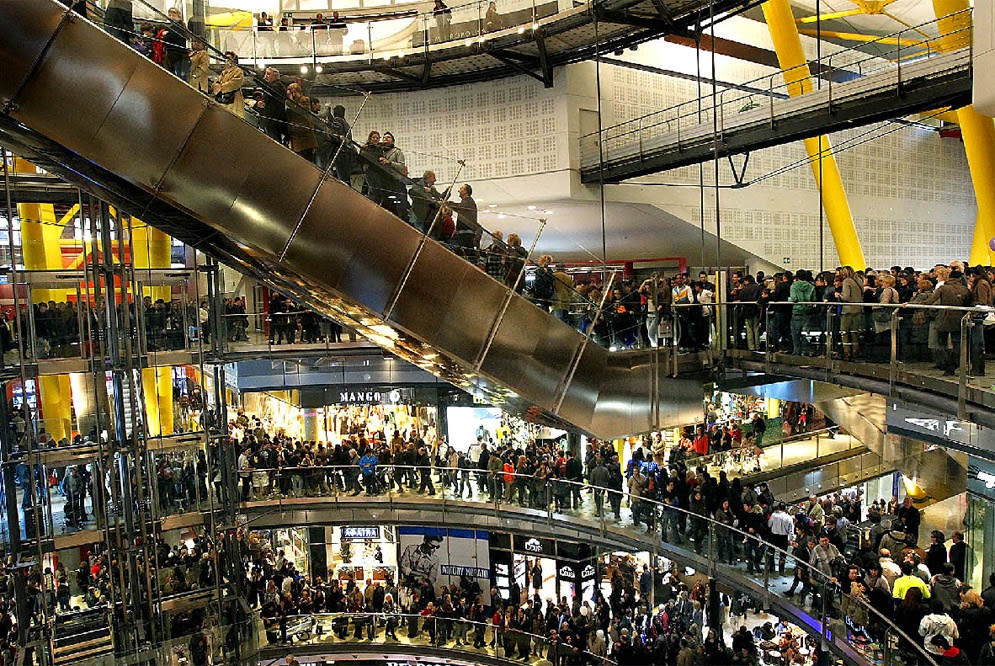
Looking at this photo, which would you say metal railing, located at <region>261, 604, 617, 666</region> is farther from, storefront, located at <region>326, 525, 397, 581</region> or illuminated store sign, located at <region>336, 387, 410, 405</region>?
illuminated store sign, located at <region>336, 387, 410, 405</region>

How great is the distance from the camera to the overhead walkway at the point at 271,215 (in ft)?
24.5

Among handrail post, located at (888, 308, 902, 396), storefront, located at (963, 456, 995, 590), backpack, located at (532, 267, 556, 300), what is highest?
backpack, located at (532, 267, 556, 300)

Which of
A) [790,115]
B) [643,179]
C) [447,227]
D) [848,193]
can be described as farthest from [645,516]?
[848,193]

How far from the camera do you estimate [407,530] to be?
19875mm

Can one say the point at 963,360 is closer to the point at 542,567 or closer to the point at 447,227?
the point at 447,227

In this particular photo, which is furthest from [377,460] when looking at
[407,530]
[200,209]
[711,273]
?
[200,209]

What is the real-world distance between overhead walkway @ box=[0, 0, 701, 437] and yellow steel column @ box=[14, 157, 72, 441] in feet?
14.1

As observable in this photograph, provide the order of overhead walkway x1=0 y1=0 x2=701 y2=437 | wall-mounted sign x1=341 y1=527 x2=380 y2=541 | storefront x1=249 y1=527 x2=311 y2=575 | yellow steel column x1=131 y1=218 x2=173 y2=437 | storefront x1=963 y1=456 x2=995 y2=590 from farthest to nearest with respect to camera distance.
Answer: storefront x1=249 y1=527 x2=311 y2=575 < wall-mounted sign x1=341 y1=527 x2=380 y2=541 < storefront x1=963 y1=456 x2=995 y2=590 < yellow steel column x1=131 y1=218 x2=173 y2=437 < overhead walkway x1=0 y1=0 x2=701 y2=437

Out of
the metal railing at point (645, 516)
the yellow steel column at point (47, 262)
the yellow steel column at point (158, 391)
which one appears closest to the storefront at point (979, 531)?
the metal railing at point (645, 516)

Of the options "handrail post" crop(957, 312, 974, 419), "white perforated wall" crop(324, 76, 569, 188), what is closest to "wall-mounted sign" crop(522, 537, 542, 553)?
"white perforated wall" crop(324, 76, 569, 188)

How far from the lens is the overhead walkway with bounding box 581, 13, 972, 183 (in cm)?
1183

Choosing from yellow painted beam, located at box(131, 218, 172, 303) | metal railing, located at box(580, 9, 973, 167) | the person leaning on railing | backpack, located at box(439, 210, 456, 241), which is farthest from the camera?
yellow painted beam, located at box(131, 218, 172, 303)

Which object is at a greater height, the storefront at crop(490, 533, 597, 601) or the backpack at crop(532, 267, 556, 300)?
the backpack at crop(532, 267, 556, 300)

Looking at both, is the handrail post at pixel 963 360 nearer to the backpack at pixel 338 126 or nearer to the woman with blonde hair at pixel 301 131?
the backpack at pixel 338 126
